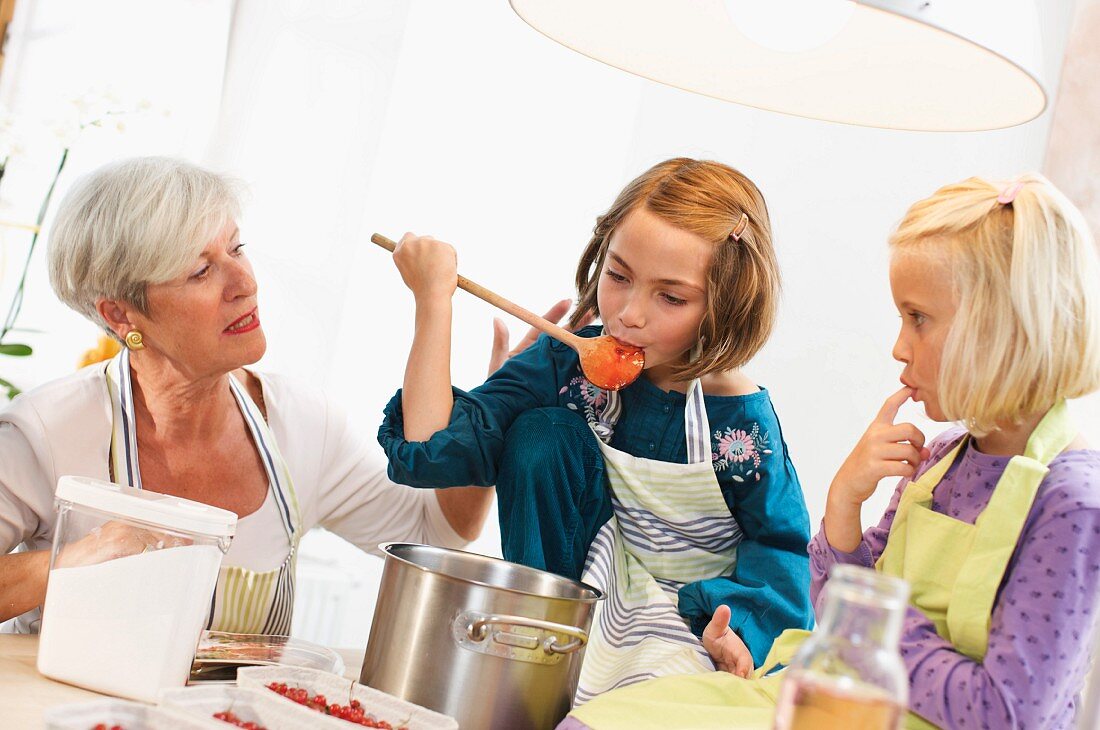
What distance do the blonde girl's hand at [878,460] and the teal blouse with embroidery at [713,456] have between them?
0.29 metres

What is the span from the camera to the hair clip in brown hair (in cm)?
141

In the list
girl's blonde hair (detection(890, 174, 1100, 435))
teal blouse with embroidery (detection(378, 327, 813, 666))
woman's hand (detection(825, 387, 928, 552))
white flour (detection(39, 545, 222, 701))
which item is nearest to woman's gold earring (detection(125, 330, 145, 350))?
teal blouse with embroidery (detection(378, 327, 813, 666))

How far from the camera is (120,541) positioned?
1081 millimetres

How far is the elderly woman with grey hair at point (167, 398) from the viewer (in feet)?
4.87

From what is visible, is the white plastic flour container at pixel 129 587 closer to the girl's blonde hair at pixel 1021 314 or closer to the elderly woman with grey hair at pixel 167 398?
the elderly woman with grey hair at pixel 167 398

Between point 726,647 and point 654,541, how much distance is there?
0.58ft

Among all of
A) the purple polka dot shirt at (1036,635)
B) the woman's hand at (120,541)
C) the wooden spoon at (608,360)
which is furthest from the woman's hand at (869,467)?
the woman's hand at (120,541)

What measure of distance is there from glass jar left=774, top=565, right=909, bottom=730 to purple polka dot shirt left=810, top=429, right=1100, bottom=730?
0.39 m

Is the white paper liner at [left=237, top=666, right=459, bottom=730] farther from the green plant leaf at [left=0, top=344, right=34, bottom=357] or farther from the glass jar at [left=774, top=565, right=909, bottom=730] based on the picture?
the green plant leaf at [left=0, top=344, right=34, bottom=357]

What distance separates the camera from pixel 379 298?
2.59m

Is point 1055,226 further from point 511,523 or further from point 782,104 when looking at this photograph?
point 511,523

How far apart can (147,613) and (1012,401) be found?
2.78 feet

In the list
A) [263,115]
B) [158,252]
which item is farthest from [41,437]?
[263,115]

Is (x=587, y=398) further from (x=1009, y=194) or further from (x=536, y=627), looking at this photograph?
(x=1009, y=194)
